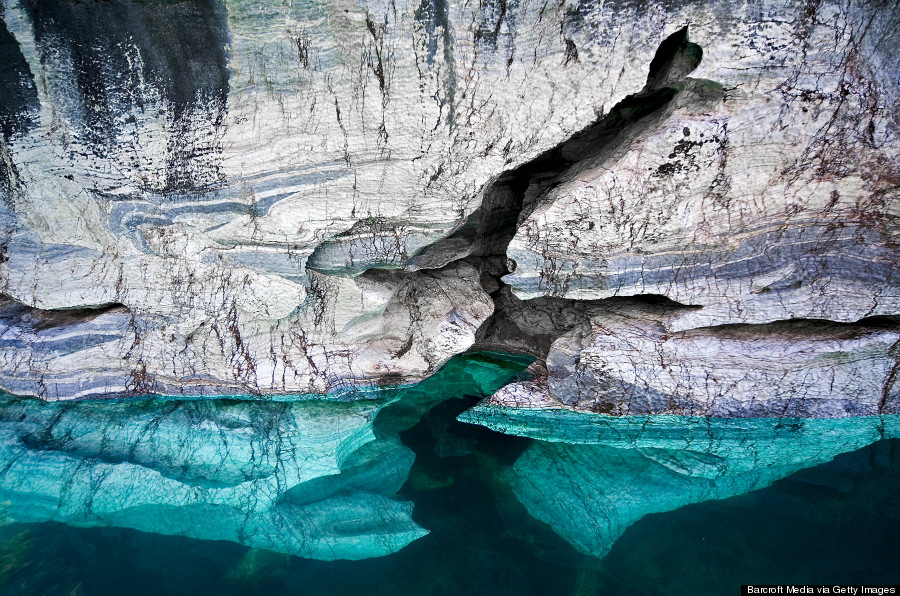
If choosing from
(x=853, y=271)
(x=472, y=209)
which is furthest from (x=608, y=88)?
(x=853, y=271)

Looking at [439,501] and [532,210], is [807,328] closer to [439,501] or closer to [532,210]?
[532,210]

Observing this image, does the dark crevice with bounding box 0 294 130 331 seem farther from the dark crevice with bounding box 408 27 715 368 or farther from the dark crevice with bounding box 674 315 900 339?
the dark crevice with bounding box 674 315 900 339

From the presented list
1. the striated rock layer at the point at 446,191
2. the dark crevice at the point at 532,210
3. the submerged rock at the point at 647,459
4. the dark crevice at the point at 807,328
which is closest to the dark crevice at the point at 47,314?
the striated rock layer at the point at 446,191

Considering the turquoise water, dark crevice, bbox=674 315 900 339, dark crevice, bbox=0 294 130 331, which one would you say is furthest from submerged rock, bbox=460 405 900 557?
dark crevice, bbox=0 294 130 331

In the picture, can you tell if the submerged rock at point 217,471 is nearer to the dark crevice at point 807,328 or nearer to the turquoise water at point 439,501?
the turquoise water at point 439,501

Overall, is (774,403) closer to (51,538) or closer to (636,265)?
(636,265)
